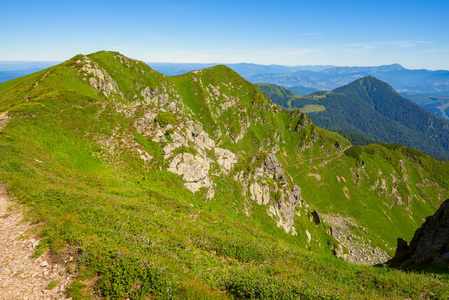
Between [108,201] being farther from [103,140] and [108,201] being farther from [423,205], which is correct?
[423,205]

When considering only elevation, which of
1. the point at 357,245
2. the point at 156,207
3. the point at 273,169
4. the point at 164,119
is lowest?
the point at 357,245

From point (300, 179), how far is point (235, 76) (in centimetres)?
11039

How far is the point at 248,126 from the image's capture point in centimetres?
17138

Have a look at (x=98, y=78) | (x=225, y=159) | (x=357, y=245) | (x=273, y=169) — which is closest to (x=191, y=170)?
(x=225, y=159)

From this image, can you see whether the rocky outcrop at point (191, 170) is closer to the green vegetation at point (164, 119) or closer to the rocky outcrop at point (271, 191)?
the green vegetation at point (164, 119)

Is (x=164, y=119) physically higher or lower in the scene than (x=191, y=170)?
higher

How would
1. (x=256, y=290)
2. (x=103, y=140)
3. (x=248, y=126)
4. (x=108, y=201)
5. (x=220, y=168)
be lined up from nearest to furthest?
1. (x=256, y=290)
2. (x=108, y=201)
3. (x=103, y=140)
4. (x=220, y=168)
5. (x=248, y=126)

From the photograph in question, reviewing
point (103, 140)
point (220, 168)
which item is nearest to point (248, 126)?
point (220, 168)

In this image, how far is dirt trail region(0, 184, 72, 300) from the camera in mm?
9328

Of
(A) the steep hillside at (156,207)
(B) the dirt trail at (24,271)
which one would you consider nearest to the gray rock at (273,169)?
(A) the steep hillside at (156,207)

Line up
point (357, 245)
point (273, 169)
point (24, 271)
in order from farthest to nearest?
point (357, 245), point (273, 169), point (24, 271)

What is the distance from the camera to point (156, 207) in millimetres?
22859

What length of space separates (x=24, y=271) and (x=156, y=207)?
42.0 feet

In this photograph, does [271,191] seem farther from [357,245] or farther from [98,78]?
[98,78]
